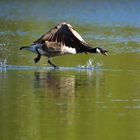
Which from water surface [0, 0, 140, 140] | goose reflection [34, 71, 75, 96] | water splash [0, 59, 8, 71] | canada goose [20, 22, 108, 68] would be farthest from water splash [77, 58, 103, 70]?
water splash [0, 59, 8, 71]

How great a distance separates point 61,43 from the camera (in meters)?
17.5

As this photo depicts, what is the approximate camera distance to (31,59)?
19.2 meters

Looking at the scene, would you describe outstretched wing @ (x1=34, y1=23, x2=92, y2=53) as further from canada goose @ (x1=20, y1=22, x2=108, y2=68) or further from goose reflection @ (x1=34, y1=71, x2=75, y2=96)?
goose reflection @ (x1=34, y1=71, x2=75, y2=96)

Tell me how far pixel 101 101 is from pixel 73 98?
52 cm

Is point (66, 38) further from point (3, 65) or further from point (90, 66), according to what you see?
point (3, 65)

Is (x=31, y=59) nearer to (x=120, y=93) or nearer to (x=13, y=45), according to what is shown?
(x=13, y=45)

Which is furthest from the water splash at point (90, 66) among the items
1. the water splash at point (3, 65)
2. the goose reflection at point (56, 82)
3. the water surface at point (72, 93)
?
the water splash at point (3, 65)

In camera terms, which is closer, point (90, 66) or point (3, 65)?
point (3, 65)

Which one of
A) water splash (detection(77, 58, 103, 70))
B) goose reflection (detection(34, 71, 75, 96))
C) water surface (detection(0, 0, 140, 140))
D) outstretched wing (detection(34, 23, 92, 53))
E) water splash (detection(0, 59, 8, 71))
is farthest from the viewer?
water splash (detection(77, 58, 103, 70))

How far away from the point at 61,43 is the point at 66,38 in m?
0.16

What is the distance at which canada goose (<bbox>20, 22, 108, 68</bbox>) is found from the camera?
17281 mm

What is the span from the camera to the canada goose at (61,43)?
17.3 m

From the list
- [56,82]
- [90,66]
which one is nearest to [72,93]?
[56,82]

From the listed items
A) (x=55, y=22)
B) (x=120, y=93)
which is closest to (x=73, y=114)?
(x=120, y=93)
